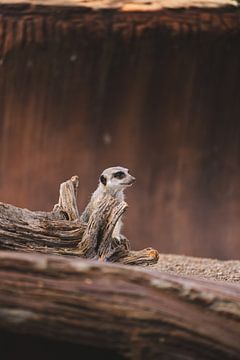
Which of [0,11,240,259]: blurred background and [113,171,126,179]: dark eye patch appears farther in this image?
[0,11,240,259]: blurred background

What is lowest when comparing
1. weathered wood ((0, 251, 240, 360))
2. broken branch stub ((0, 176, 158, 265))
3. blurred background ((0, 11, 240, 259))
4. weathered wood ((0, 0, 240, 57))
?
weathered wood ((0, 251, 240, 360))

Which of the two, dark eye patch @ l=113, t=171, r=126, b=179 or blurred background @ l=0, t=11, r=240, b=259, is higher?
blurred background @ l=0, t=11, r=240, b=259

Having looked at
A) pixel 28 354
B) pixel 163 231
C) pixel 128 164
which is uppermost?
pixel 128 164

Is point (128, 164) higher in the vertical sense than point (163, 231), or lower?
higher

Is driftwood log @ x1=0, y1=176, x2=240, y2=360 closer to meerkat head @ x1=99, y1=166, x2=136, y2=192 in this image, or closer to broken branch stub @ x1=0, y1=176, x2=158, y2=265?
broken branch stub @ x1=0, y1=176, x2=158, y2=265

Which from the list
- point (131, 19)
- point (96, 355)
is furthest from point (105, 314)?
point (131, 19)

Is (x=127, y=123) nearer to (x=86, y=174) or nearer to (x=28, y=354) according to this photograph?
(x=86, y=174)

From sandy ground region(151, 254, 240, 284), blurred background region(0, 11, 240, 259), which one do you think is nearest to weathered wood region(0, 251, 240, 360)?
sandy ground region(151, 254, 240, 284)
